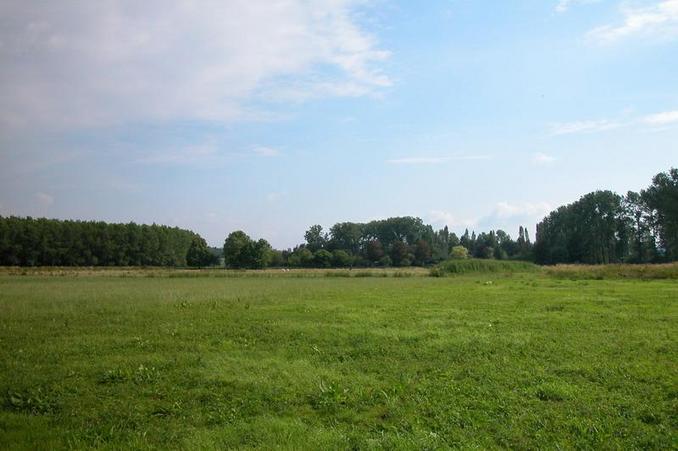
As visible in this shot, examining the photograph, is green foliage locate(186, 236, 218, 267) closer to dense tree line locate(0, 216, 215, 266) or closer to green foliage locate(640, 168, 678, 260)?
dense tree line locate(0, 216, 215, 266)

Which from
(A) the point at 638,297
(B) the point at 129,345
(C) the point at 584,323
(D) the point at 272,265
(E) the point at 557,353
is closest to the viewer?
(E) the point at 557,353

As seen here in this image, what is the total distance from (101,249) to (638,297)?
11576 centimetres

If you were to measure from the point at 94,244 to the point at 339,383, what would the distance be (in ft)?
394

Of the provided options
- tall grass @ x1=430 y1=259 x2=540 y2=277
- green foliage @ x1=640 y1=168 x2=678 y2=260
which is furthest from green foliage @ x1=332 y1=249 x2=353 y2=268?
green foliage @ x1=640 y1=168 x2=678 y2=260

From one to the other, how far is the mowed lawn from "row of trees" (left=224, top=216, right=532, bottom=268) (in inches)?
4076

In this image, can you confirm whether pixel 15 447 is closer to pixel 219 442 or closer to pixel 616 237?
pixel 219 442

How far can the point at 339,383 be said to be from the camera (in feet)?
33.1

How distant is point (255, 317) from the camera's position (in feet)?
64.4

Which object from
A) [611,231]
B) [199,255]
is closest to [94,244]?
[199,255]

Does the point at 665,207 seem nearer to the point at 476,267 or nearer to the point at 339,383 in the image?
the point at 476,267

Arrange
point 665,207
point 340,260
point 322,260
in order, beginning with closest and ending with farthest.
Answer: point 665,207 → point 322,260 → point 340,260

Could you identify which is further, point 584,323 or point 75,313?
point 75,313

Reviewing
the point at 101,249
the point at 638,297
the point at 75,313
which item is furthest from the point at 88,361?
the point at 101,249

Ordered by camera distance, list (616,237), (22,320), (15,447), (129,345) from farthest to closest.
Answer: (616,237) < (22,320) < (129,345) < (15,447)
